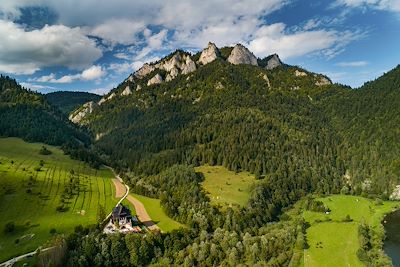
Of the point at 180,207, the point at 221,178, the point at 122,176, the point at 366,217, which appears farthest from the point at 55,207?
the point at 366,217

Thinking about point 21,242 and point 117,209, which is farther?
point 117,209

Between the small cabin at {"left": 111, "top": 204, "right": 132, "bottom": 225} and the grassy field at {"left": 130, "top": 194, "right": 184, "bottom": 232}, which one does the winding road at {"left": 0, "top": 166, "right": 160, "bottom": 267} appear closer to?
the grassy field at {"left": 130, "top": 194, "right": 184, "bottom": 232}

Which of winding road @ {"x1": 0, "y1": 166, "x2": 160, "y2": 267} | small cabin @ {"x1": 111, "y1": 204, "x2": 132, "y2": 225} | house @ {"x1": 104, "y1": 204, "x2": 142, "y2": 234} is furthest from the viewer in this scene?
small cabin @ {"x1": 111, "y1": 204, "x2": 132, "y2": 225}

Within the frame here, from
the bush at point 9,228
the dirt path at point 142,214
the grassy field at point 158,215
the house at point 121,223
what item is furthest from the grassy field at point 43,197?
the grassy field at point 158,215

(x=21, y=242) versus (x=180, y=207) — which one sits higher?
(x=180, y=207)

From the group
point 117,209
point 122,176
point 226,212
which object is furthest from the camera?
point 122,176

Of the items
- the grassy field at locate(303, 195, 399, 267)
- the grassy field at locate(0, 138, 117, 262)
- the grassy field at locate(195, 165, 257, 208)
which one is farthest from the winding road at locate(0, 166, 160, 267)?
the grassy field at locate(303, 195, 399, 267)

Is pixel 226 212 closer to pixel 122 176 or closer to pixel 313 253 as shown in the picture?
pixel 313 253
